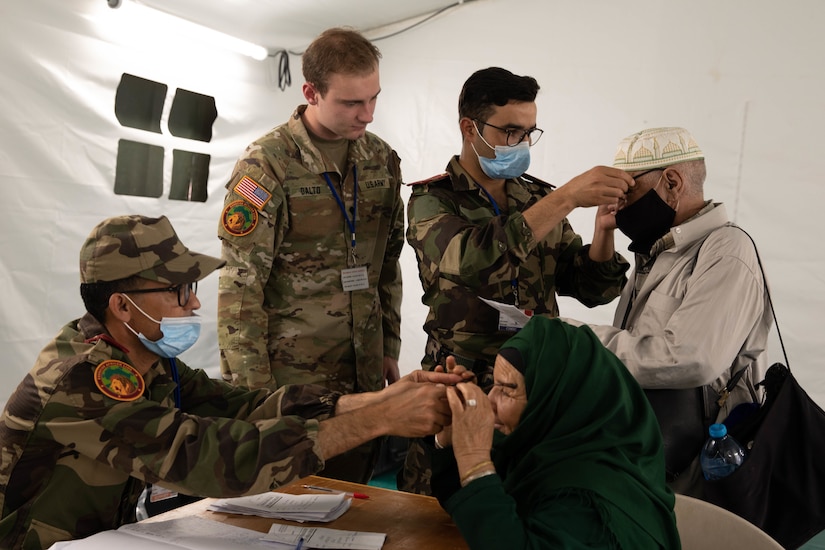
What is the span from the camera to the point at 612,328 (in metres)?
2.31

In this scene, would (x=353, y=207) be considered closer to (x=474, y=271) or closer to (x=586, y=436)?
(x=474, y=271)

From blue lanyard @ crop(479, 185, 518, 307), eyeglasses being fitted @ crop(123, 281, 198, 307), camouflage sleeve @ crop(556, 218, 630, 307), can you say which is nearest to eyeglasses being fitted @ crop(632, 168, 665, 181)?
camouflage sleeve @ crop(556, 218, 630, 307)

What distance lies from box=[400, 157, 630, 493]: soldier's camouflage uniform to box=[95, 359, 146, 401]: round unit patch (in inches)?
41.9

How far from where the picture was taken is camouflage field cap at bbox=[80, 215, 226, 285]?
69.5 inches

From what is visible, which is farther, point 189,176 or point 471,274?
point 189,176

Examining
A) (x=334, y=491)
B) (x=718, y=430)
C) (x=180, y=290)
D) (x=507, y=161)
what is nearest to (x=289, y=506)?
(x=334, y=491)

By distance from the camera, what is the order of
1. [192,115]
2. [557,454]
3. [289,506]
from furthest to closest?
1. [192,115]
2. [289,506]
3. [557,454]

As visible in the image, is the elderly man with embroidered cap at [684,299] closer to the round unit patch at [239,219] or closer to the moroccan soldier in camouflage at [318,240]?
the moroccan soldier in camouflage at [318,240]

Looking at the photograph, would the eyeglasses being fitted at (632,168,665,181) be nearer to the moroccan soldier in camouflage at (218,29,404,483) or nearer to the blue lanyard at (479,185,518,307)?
the blue lanyard at (479,185,518,307)

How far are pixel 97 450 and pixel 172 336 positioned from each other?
13.4 inches

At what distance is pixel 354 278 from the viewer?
2855mm

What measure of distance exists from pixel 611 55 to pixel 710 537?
2995 millimetres

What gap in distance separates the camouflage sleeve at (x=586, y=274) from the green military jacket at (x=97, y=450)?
52.3 inches

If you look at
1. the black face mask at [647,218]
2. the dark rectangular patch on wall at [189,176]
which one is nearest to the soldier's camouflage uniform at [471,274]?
the black face mask at [647,218]
